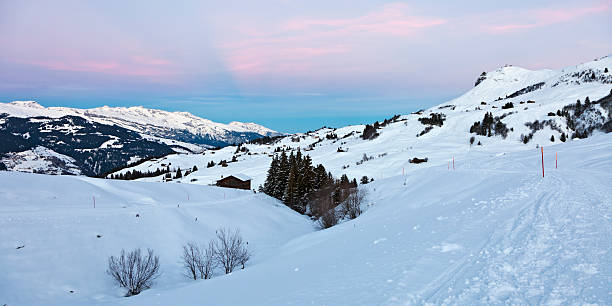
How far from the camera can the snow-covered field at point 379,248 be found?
7.51 metres

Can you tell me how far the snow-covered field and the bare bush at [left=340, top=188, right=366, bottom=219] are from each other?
9207 millimetres

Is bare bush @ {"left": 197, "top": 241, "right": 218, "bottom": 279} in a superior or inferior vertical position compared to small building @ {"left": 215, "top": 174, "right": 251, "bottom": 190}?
inferior

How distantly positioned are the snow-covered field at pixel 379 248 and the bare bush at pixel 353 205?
921cm

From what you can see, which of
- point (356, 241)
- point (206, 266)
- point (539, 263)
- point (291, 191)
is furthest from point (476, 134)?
point (539, 263)

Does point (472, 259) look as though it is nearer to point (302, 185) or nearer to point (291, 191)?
point (291, 191)

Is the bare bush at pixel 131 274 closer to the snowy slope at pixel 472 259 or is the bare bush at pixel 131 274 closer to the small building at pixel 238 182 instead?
the snowy slope at pixel 472 259

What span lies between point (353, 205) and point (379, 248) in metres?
24.0

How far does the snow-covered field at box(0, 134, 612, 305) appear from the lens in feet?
24.6

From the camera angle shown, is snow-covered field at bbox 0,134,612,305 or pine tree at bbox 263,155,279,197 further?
pine tree at bbox 263,155,279,197

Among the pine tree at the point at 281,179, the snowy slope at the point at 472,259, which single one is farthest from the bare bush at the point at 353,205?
the pine tree at the point at 281,179

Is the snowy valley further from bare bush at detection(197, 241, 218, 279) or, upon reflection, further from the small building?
the small building

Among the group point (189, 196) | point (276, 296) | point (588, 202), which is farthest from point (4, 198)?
point (588, 202)

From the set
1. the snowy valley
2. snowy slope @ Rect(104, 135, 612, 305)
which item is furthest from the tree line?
snowy slope @ Rect(104, 135, 612, 305)

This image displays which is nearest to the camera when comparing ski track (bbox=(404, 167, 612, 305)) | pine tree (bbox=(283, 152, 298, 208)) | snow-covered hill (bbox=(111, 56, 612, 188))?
ski track (bbox=(404, 167, 612, 305))
